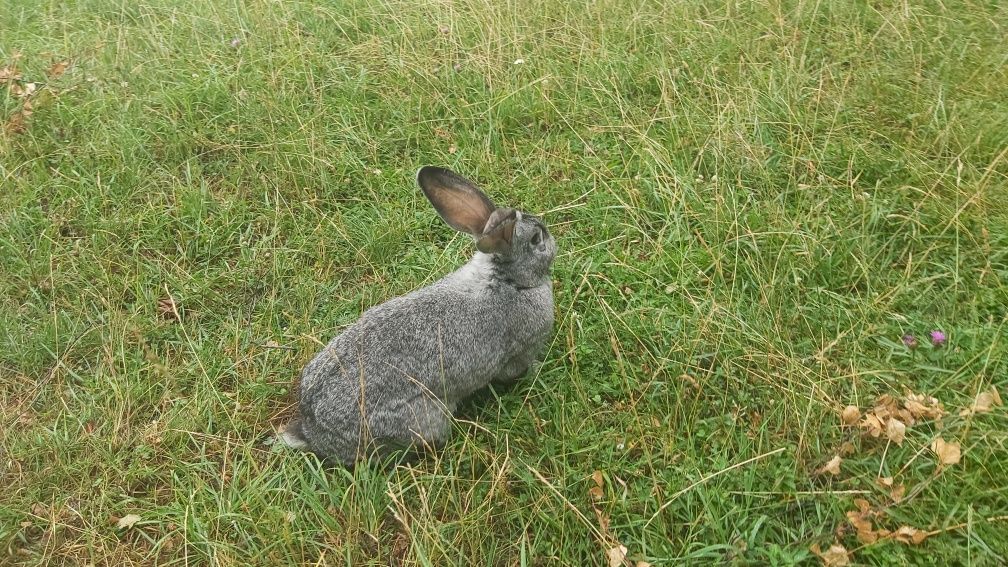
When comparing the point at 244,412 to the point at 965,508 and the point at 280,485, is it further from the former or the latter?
the point at 965,508

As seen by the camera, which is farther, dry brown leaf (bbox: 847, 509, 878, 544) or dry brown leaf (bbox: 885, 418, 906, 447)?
dry brown leaf (bbox: 885, 418, 906, 447)

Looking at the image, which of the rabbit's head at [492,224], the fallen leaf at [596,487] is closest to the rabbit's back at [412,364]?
the rabbit's head at [492,224]

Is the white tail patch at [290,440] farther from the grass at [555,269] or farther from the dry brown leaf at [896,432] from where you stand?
the dry brown leaf at [896,432]

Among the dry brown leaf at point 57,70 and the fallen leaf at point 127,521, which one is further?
the dry brown leaf at point 57,70

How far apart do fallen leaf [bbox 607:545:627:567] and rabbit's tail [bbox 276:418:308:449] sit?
5.03 feet

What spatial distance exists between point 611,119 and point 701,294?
1699 millimetres

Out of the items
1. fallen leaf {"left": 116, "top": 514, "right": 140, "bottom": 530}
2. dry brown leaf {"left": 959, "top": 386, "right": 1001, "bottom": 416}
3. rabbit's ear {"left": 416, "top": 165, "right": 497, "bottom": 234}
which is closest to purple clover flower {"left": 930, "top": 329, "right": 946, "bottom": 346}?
dry brown leaf {"left": 959, "top": 386, "right": 1001, "bottom": 416}

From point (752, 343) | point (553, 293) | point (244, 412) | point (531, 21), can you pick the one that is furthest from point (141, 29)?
point (752, 343)

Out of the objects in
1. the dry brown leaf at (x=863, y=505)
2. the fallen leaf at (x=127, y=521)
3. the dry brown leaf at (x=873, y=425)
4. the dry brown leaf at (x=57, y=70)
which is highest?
the dry brown leaf at (x=57, y=70)

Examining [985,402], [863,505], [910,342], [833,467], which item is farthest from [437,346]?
[985,402]

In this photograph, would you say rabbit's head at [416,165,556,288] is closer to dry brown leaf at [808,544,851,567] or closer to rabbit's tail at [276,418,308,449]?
rabbit's tail at [276,418,308,449]

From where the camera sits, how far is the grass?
2.91 metres

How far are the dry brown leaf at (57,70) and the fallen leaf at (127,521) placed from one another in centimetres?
414

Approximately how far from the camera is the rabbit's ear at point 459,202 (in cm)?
349
